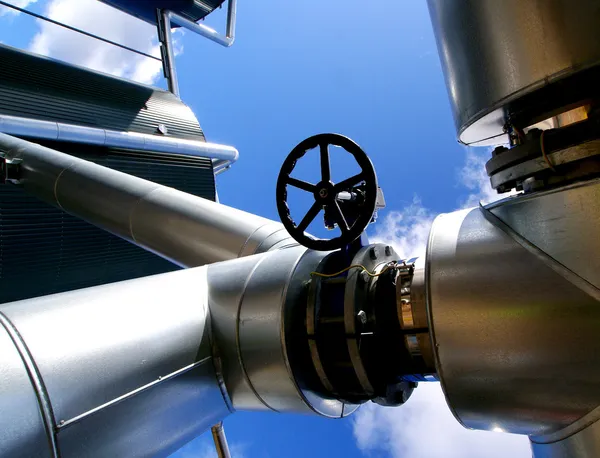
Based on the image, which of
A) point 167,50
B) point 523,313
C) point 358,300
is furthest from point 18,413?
point 167,50

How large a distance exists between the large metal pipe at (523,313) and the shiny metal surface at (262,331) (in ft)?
1.95

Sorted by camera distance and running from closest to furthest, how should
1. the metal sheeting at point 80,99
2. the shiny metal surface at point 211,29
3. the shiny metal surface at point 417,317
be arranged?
the shiny metal surface at point 417,317 → the metal sheeting at point 80,99 → the shiny metal surface at point 211,29

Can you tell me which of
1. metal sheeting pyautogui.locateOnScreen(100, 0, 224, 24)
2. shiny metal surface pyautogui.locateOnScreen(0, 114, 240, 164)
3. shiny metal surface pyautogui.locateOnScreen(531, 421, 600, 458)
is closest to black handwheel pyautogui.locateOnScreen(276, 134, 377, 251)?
shiny metal surface pyautogui.locateOnScreen(531, 421, 600, 458)

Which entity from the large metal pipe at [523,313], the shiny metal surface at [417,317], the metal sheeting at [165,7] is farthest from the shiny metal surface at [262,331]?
the metal sheeting at [165,7]

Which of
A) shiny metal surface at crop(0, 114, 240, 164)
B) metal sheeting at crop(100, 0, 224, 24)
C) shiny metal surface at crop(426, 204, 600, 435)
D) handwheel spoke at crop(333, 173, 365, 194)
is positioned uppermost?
metal sheeting at crop(100, 0, 224, 24)

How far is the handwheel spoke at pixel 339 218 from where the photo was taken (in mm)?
1954

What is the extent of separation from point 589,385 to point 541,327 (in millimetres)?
180

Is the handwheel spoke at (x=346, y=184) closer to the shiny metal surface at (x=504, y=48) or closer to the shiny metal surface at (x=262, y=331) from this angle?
the shiny metal surface at (x=262, y=331)

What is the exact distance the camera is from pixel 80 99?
6.49 meters

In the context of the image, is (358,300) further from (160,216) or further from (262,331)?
(160,216)

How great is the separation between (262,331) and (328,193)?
624 millimetres

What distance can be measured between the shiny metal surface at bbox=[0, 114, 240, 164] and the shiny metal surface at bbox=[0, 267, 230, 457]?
436 centimetres

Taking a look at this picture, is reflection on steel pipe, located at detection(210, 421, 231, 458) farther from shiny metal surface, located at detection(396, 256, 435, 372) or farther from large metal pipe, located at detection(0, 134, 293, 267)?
shiny metal surface, located at detection(396, 256, 435, 372)

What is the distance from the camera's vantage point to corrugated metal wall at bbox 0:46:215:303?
552 centimetres
